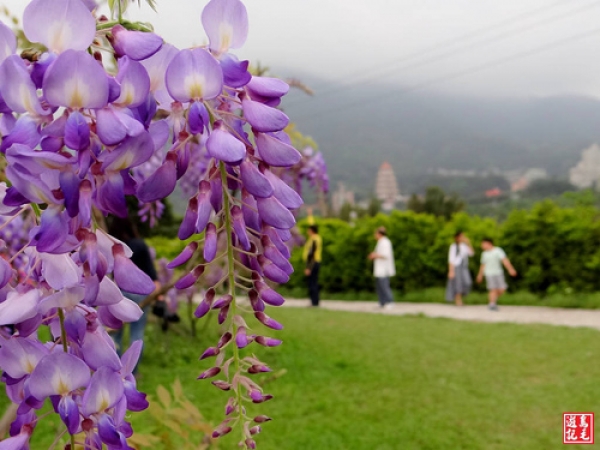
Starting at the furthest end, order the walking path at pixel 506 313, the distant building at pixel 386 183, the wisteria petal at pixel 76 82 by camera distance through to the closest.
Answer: the distant building at pixel 386 183, the walking path at pixel 506 313, the wisteria petal at pixel 76 82

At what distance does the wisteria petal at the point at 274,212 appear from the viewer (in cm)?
63

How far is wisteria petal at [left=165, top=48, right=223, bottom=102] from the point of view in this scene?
1.80ft

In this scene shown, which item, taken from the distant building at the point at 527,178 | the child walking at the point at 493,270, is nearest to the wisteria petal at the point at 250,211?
the child walking at the point at 493,270

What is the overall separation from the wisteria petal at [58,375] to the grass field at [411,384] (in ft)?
11.7

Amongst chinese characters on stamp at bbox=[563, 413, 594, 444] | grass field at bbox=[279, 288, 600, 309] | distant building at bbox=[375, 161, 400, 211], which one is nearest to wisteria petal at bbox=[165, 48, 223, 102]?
chinese characters on stamp at bbox=[563, 413, 594, 444]

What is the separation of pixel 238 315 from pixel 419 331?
30.1 ft

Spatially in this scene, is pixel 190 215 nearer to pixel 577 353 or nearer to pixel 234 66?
pixel 234 66

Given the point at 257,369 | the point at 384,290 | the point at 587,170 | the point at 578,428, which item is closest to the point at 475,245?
the point at 384,290

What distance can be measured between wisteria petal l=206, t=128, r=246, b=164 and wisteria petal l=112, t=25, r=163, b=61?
0.09 m

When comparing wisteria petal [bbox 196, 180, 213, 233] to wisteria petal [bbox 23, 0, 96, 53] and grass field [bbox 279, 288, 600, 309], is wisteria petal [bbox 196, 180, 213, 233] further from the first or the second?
grass field [bbox 279, 288, 600, 309]

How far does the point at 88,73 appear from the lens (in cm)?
51

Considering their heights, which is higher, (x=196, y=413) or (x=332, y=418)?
(x=196, y=413)

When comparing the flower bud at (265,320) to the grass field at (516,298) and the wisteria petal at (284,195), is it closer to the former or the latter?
the wisteria petal at (284,195)

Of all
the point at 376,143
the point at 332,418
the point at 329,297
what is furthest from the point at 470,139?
the point at 332,418
